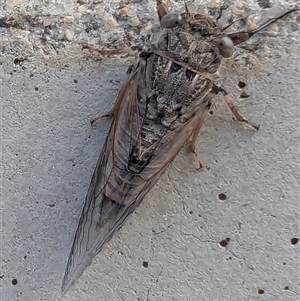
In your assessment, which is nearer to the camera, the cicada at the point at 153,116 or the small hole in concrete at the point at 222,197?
the cicada at the point at 153,116

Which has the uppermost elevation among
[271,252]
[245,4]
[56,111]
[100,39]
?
[245,4]

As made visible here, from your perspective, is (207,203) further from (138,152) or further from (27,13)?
(27,13)

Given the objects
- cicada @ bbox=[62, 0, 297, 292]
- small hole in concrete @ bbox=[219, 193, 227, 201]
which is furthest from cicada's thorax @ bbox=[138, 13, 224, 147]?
small hole in concrete @ bbox=[219, 193, 227, 201]

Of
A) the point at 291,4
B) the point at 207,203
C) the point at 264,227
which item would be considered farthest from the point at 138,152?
the point at 291,4

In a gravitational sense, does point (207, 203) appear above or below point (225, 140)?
below

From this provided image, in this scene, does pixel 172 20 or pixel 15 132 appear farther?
pixel 15 132

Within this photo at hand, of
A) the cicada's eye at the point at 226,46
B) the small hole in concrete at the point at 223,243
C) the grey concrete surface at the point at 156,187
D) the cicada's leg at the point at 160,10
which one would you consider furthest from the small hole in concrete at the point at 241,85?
Answer: the small hole in concrete at the point at 223,243

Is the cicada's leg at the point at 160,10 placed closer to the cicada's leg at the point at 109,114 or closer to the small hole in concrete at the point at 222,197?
the cicada's leg at the point at 109,114
